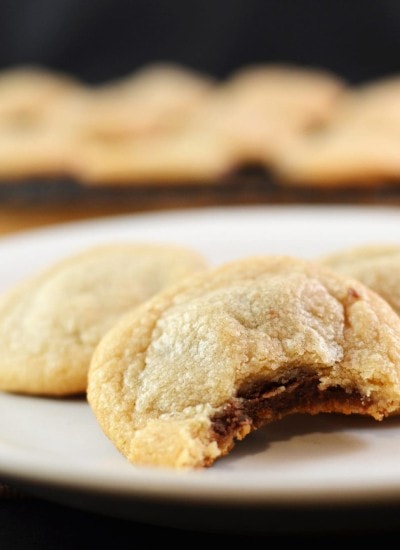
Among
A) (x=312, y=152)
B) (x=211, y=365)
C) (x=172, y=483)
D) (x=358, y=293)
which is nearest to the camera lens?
(x=172, y=483)

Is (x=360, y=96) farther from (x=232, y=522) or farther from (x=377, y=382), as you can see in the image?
(x=232, y=522)

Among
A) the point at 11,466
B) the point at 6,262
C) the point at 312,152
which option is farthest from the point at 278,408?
the point at 312,152

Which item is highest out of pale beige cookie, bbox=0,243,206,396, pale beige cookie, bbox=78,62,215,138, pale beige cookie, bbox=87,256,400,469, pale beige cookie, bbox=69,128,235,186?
pale beige cookie, bbox=87,256,400,469

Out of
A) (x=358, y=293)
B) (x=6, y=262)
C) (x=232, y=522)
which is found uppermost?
(x=358, y=293)

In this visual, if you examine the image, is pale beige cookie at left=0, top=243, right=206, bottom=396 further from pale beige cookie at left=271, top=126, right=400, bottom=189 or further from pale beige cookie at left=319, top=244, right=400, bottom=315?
pale beige cookie at left=271, top=126, right=400, bottom=189

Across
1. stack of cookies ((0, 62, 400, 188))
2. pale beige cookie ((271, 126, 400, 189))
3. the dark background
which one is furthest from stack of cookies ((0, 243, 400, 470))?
the dark background

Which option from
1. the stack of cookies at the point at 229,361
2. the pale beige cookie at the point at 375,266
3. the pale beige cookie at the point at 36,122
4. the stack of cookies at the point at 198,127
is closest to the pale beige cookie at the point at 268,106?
the stack of cookies at the point at 198,127

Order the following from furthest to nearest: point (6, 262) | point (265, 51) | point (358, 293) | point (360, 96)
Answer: point (265, 51) < point (360, 96) < point (6, 262) < point (358, 293)
